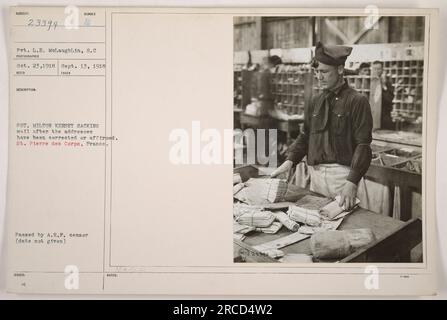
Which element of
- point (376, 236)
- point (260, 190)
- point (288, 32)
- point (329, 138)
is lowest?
point (376, 236)

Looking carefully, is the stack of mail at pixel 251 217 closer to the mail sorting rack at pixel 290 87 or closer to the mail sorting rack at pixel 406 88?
the mail sorting rack at pixel 290 87

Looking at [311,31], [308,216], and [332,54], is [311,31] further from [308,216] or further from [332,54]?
[308,216]

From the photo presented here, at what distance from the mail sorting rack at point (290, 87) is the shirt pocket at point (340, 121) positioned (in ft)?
0.28

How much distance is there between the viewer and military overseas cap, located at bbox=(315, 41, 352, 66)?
1.15 meters

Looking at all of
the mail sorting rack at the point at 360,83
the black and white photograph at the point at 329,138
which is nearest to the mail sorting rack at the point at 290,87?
the black and white photograph at the point at 329,138

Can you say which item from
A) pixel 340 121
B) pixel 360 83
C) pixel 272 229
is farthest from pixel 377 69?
pixel 272 229

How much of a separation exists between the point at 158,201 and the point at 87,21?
487 millimetres

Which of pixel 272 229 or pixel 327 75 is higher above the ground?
pixel 327 75

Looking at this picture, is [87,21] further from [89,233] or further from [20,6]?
[89,233]

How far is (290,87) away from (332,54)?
13 centimetres

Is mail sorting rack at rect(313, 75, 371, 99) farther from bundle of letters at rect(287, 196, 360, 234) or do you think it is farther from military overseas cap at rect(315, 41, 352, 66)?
bundle of letters at rect(287, 196, 360, 234)

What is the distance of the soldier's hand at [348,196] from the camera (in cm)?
117

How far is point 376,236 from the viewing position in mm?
1164
